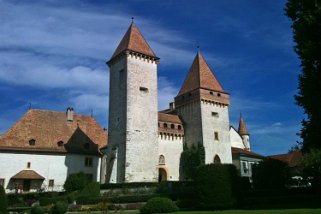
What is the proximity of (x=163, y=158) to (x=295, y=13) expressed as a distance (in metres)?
24.8

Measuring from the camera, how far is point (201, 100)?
44125 mm

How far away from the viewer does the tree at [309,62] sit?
20453 millimetres

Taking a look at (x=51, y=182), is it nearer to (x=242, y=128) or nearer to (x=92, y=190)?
(x=92, y=190)

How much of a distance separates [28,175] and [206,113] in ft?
73.2

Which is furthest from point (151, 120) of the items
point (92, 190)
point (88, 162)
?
point (92, 190)

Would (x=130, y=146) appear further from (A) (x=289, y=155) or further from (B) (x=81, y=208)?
(A) (x=289, y=155)

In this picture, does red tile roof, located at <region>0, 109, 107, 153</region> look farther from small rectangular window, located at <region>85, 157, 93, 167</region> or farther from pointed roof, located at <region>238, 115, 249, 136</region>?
pointed roof, located at <region>238, 115, 249, 136</region>

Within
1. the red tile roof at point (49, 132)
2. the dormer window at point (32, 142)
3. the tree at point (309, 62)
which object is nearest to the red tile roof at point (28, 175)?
the red tile roof at point (49, 132)

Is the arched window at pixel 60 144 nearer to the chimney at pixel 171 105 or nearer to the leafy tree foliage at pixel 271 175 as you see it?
the chimney at pixel 171 105

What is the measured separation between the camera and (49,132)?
44219mm

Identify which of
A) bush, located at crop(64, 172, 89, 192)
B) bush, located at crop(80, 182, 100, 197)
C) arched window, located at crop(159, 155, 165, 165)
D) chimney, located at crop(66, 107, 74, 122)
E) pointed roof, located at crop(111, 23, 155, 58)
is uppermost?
pointed roof, located at crop(111, 23, 155, 58)

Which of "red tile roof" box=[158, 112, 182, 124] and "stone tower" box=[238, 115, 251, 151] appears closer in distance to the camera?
"red tile roof" box=[158, 112, 182, 124]

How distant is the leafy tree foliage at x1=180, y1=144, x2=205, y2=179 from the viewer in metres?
41.4

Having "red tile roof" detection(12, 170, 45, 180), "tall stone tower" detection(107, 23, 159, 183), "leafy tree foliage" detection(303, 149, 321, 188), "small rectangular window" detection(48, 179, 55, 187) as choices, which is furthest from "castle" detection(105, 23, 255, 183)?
"leafy tree foliage" detection(303, 149, 321, 188)
